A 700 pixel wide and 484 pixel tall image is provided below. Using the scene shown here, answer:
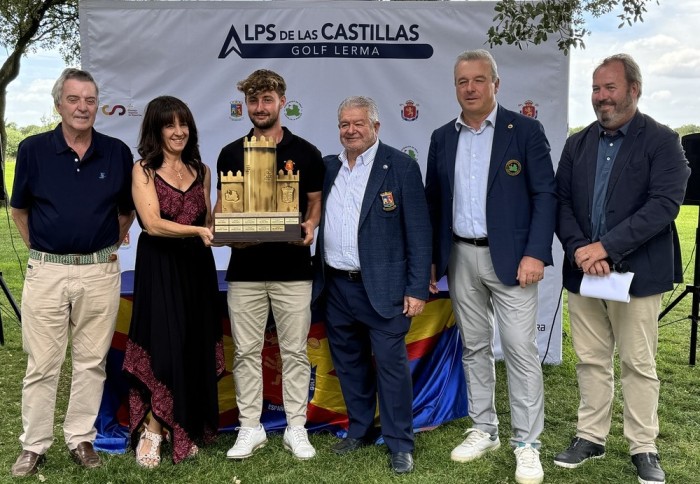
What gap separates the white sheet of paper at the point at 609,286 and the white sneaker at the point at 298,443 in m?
1.65

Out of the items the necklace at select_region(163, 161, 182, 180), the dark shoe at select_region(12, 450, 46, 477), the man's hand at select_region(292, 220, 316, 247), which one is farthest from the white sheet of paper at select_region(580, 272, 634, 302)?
the dark shoe at select_region(12, 450, 46, 477)

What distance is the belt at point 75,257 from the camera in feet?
10.4

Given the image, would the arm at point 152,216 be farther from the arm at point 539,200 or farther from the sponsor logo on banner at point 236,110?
the sponsor logo on banner at point 236,110

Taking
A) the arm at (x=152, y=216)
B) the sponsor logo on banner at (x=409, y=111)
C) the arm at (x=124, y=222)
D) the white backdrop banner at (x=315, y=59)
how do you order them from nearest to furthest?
the arm at (x=152, y=216) < the arm at (x=124, y=222) < the white backdrop banner at (x=315, y=59) < the sponsor logo on banner at (x=409, y=111)

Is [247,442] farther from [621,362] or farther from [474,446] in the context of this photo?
[621,362]

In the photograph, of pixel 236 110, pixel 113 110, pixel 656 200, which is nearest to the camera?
pixel 656 200

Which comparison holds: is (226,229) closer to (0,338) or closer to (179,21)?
(179,21)

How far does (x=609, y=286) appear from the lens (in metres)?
3.09

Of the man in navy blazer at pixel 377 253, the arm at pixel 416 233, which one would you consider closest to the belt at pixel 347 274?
the man in navy blazer at pixel 377 253

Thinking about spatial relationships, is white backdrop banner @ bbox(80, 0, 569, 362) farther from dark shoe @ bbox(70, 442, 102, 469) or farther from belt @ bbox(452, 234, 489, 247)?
dark shoe @ bbox(70, 442, 102, 469)

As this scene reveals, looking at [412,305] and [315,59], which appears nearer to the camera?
[412,305]

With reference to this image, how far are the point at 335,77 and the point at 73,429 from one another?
328cm

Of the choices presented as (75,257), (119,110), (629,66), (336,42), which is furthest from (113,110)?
(629,66)

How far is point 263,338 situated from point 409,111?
8.38 ft
